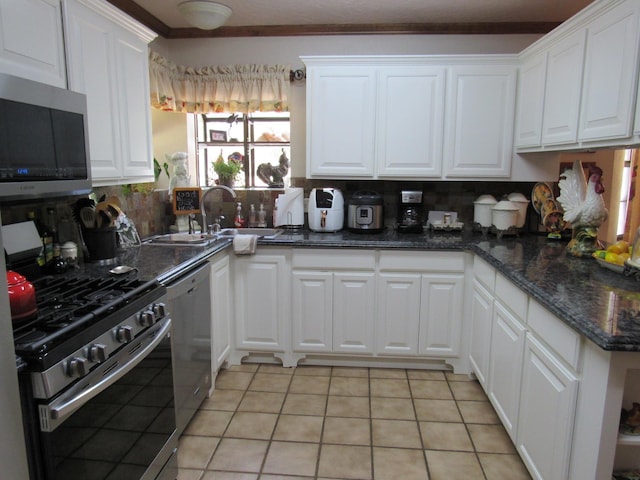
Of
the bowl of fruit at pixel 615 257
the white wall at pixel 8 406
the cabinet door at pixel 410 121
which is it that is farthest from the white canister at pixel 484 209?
the white wall at pixel 8 406

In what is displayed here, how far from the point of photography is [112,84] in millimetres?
2133

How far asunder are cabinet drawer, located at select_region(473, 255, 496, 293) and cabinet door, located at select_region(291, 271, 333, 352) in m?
0.94

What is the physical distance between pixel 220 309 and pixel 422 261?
4.43ft

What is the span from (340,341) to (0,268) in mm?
2346

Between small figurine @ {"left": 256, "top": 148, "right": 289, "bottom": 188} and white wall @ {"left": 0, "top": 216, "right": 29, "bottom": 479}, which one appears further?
small figurine @ {"left": 256, "top": 148, "right": 289, "bottom": 188}

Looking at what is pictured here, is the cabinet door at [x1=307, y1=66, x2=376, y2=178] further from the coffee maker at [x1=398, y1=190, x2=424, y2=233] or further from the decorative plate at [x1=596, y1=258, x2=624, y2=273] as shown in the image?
the decorative plate at [x1=596, y1=258, x2=624, y2=273]

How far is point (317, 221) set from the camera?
3.22 meters

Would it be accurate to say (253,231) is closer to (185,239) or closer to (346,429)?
(185,239)

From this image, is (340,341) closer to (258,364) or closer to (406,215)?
(258,364)

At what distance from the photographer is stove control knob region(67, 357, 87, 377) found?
4.05 ft

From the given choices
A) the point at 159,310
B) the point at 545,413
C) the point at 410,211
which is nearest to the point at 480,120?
the point at 410,211

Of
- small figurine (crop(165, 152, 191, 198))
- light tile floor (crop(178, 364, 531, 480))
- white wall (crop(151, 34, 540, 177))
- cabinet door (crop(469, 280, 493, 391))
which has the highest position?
white wall (crop(151, 34, 540, 177))

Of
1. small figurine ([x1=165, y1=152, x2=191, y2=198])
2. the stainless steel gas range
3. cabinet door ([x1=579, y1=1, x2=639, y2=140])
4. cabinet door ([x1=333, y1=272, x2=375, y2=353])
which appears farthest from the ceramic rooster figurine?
small figurine ([x1=165, y1=152, x2=191, y2=198])

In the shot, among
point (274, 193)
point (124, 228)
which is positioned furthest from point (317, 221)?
point (124, 228)
